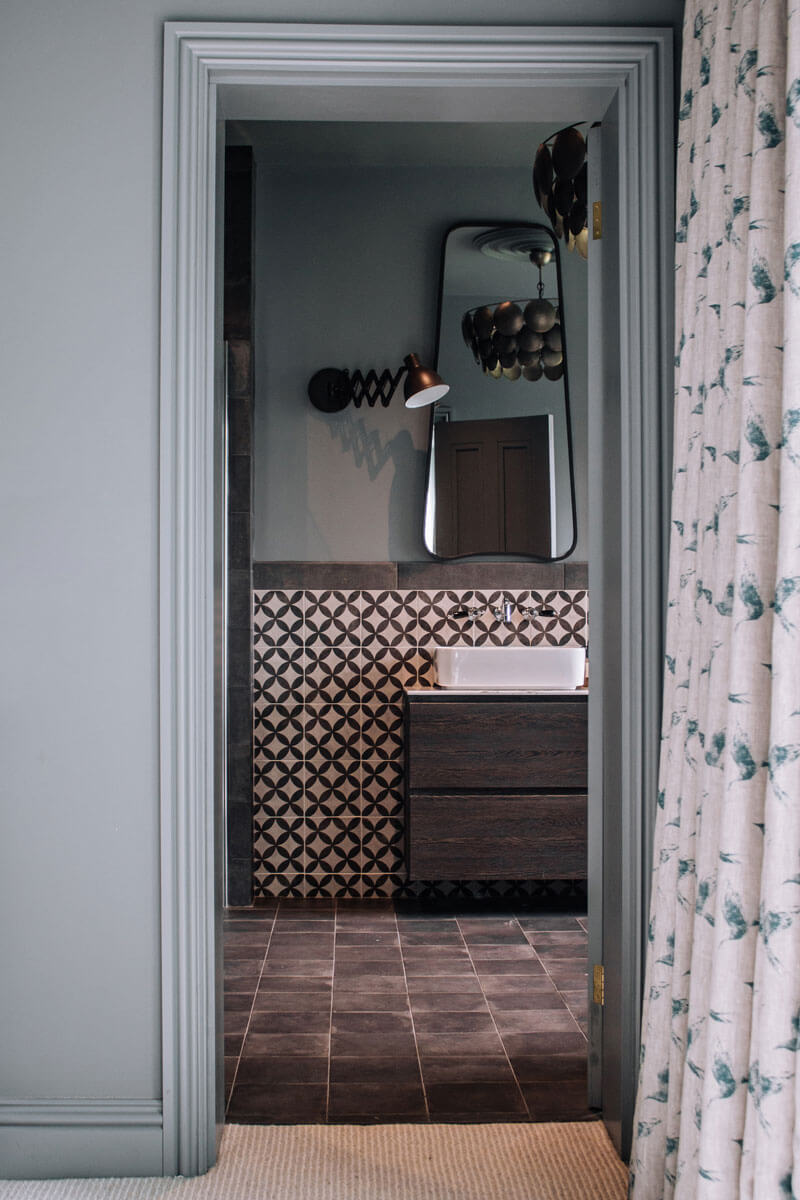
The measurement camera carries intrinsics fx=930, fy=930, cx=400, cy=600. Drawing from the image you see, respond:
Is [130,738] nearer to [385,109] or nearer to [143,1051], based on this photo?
[143,1051]

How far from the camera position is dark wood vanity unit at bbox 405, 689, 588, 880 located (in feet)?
10.9

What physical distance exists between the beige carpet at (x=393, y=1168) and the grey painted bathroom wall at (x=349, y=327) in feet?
7.30

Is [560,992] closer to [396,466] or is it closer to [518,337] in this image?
[396,466]

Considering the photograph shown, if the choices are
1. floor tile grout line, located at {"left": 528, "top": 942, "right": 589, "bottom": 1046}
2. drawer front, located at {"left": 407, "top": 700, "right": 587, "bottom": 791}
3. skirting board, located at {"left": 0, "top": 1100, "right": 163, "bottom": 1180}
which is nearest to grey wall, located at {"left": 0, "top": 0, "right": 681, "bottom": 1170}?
skirting board, located at {"left": 0, "top": 1100, "right": 163, "bottom": 1180}

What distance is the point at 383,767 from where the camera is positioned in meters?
3.74

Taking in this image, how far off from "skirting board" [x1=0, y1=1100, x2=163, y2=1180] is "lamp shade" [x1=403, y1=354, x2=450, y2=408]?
248 cm

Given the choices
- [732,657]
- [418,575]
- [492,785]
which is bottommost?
[492,785]

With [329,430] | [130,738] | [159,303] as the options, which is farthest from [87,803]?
[329,430]

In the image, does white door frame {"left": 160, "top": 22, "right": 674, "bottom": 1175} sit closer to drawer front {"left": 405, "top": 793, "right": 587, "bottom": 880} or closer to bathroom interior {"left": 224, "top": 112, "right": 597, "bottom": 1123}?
drawer front {"left": 405, "top": 793, "right": 587, "bottom": 880}

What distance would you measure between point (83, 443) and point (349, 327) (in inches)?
83.7

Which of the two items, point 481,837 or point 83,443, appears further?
point 481,837

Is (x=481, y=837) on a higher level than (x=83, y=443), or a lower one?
lower

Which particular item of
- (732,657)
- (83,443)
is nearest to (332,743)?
(83,443)

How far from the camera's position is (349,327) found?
3770 mm
